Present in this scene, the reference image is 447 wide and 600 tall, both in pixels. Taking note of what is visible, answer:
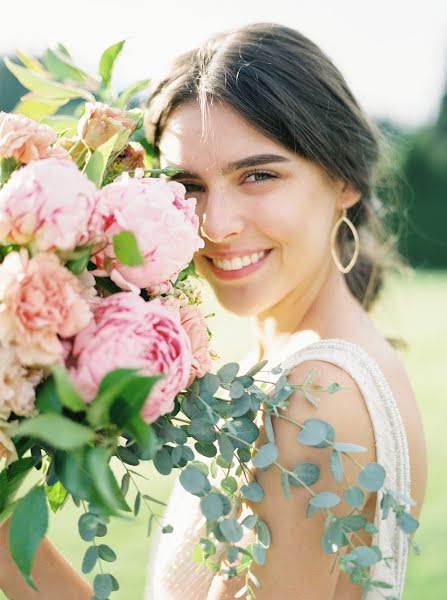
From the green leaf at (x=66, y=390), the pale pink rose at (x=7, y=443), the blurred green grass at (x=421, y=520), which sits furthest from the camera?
the blurred green grass at (x=421, y=520)

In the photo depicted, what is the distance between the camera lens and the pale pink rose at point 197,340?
157 centimetres

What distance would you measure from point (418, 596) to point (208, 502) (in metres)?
4.02

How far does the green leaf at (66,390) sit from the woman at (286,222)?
2.59 ft

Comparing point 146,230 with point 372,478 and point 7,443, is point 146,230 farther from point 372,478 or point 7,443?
point 372,478

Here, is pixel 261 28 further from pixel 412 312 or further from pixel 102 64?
pixel 412 312

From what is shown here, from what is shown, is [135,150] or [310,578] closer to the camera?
[310,578]

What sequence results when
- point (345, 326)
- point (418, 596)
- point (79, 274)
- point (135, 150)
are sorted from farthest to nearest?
point (418, 596)
point (345, 326)
point (135, 150)
point (79, 274)

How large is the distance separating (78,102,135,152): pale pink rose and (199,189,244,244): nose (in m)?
0.40

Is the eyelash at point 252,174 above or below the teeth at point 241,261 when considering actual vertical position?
above

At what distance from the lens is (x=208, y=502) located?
1467 millimetres

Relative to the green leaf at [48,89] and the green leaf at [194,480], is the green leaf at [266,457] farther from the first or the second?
the green leaf at [48,89]

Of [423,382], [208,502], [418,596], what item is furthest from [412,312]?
[208,502]

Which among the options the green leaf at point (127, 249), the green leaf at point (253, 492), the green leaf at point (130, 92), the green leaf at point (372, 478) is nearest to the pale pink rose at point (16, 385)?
the green leaf at point (127, 249)

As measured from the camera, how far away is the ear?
260 centimetres
